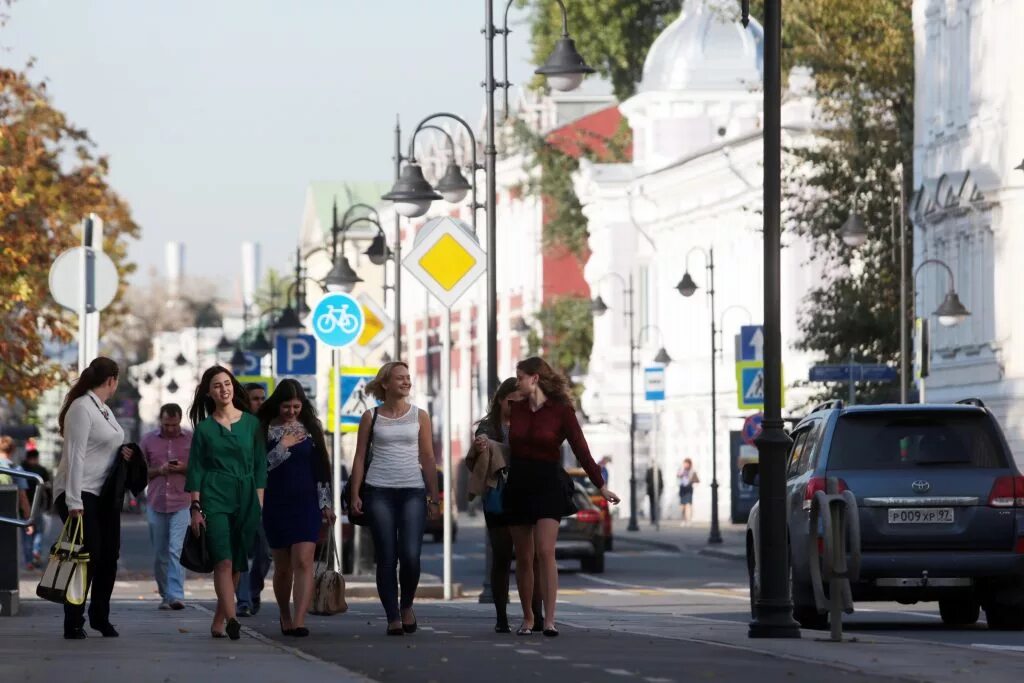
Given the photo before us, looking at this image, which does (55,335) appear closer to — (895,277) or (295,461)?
(895,277)

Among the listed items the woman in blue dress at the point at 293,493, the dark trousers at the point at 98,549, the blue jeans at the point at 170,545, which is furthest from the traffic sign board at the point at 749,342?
the dark trousers at the point at 98,549

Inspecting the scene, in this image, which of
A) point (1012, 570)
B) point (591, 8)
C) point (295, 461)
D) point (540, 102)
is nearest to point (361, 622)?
point (295, 461)

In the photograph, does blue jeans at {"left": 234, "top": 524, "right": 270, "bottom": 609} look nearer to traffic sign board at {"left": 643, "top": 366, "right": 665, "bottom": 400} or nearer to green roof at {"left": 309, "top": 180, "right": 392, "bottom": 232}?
traffic sign board at {"left": 643, "top": 366, "right": 665, "bottom": 400}

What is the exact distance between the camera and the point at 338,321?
108ft

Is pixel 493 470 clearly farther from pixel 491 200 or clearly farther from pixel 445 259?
pixel 491 200

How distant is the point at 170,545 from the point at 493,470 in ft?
23.6

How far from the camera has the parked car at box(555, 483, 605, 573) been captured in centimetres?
4116

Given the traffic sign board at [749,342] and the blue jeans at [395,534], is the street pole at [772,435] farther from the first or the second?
the traffic sign board at [749,342]

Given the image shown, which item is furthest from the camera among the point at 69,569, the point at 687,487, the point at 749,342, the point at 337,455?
the point at 687,487

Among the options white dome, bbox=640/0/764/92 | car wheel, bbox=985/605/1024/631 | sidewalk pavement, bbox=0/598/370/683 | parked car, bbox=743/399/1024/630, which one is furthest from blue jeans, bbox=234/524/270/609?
white dome, bbox=640/0/764/92

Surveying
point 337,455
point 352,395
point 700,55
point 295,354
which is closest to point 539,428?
point 337,455

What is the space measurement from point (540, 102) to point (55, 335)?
7431 centimetres

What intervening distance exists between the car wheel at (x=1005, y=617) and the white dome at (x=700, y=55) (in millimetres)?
65811

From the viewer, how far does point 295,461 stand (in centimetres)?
1881
